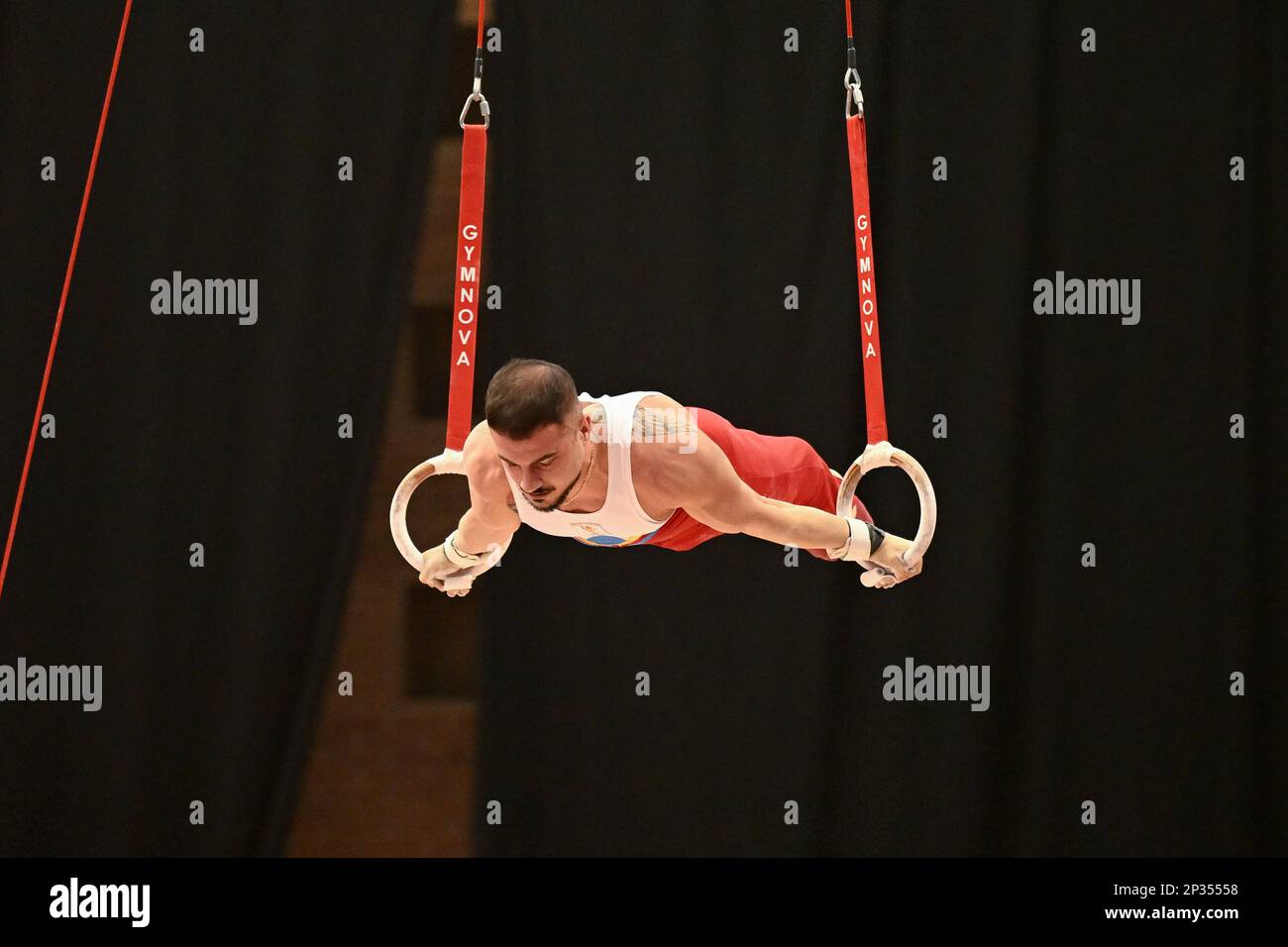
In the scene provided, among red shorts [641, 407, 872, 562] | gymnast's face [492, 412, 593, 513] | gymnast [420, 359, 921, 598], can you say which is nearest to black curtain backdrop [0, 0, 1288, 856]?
red shorts [641, 407, 872, 562]

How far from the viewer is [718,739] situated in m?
3.76

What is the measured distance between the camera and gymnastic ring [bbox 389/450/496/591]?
249 cm

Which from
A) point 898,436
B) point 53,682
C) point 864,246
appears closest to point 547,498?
point 864,246

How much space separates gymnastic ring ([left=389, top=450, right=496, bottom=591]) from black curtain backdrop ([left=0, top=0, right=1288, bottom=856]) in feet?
3.58

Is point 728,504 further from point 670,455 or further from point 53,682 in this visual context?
point 53,682

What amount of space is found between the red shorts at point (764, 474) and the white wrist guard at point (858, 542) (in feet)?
0.15

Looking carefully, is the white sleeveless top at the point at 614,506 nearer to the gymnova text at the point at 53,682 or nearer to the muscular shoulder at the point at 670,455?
the muscular shoulder at the point at 670,455

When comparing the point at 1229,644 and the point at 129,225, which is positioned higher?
the point at 129,225

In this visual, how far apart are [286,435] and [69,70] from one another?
117cm

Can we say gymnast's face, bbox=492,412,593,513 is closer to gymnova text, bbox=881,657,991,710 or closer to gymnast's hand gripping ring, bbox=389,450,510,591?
gymnast's hand gripping ring, bbox=389,450,510,591

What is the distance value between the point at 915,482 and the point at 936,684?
1471 mm

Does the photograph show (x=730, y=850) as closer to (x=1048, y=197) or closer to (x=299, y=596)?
(x=299, y=596)

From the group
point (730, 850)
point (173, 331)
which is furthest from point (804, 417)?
point (173, 331)
